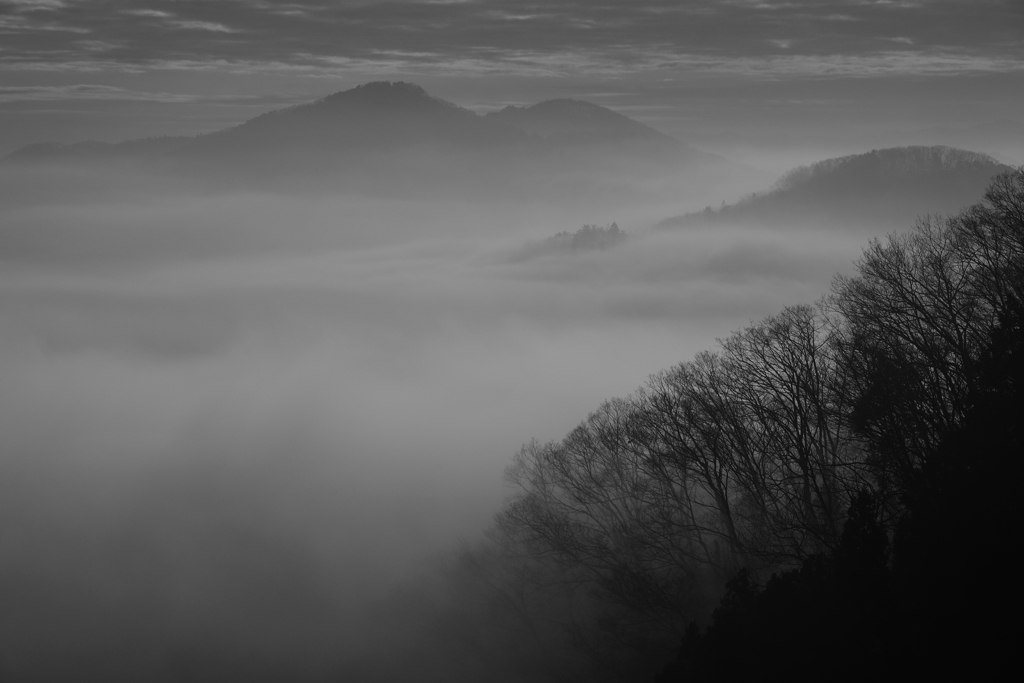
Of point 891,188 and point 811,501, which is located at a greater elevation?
point 891,188

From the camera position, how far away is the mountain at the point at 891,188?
170875 millimetres

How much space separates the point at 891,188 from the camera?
18138 centimetres

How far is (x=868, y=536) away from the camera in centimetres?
1834

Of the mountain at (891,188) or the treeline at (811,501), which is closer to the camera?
the treeline at (811,501)

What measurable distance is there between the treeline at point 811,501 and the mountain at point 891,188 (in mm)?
149486

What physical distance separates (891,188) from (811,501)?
175 metres

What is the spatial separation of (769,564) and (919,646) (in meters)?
10.3

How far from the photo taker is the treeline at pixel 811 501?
1661cm

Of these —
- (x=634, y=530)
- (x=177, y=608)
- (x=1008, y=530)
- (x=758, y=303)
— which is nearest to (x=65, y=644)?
(x=177, y=608)

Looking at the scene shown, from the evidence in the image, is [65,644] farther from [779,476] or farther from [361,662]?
[779,476]

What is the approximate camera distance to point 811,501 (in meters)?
25.7

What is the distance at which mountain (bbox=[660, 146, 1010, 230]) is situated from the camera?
561ft

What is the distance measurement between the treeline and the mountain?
149 m

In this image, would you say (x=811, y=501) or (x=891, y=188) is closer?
(x=811, y=501)
